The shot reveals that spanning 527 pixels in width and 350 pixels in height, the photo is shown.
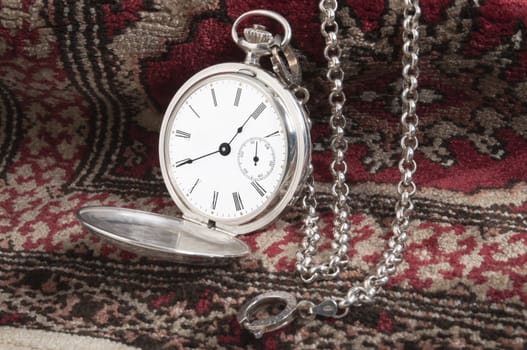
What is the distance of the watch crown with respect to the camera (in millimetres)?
920

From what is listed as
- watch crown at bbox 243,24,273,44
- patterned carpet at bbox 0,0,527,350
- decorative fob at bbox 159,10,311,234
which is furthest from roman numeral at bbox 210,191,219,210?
watch crown at bbox 243,24,273,44

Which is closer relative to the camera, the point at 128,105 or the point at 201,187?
the point at 201,187

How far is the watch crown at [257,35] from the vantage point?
92 centimetres

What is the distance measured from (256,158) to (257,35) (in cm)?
20

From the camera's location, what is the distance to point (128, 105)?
4.03 feet

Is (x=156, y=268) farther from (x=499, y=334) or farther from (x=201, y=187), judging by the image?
(x=499, y=334)

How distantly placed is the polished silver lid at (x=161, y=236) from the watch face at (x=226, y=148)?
0.04 m

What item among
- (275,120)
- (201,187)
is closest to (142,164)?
(201,187)

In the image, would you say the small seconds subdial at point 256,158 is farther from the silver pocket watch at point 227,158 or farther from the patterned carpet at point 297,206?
the patterned carpet at point 297,206

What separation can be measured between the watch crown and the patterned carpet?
0.26 ft

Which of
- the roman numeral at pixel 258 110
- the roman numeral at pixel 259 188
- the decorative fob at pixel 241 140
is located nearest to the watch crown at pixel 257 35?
the decorative fob at pixel 241 140

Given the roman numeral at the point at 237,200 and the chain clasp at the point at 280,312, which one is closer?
the chain clasp at the point at 280,312

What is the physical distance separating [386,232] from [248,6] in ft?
1.55

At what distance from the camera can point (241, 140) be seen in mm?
944
